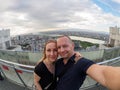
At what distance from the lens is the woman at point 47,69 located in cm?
204

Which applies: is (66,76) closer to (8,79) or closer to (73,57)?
(73,57)

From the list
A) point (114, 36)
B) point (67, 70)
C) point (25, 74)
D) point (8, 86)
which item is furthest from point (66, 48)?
point (114, 36)

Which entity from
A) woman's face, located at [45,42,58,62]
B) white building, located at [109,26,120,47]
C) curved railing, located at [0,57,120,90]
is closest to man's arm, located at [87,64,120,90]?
woman's face, located at [45,42,58,62]

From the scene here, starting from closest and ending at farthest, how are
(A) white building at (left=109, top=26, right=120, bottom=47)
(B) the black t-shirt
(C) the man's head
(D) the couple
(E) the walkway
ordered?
(D) the couple → (B) the black t-shirt → (C) the man's head → (E) the walkway → (A) white building at (left=109, top=26, right=120, bottom=47)

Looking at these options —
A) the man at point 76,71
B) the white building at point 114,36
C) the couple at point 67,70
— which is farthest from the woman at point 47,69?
the white building at point 114,36

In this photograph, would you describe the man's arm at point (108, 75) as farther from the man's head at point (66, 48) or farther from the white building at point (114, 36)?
the white building at point (114, 36)

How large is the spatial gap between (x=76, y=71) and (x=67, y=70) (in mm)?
122

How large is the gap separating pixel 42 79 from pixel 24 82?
1.13 m

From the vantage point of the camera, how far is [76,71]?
1.57 metres

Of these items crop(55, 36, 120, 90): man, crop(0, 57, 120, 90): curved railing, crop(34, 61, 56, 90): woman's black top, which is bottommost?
crop(0, 57, 120, 90): curved railing

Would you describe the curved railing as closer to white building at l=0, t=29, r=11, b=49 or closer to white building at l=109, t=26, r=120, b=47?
white building at l=109, t=26, r=120, b=47

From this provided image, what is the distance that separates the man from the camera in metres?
1.06

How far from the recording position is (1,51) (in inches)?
188

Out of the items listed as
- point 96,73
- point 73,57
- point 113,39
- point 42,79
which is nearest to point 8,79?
point 42,79
